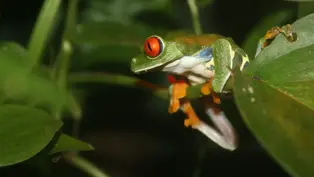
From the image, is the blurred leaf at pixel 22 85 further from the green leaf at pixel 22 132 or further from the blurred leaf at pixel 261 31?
the blurred leaf at pixel 261 31

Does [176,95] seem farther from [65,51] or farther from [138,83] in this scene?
[65,51]

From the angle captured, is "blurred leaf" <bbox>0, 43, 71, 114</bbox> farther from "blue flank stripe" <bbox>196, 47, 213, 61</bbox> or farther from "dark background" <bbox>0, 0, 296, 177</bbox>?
"dark background" <bbox>0, 0, 296, 177</bbox>

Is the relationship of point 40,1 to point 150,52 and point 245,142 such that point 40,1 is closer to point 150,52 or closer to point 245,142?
point 245,142

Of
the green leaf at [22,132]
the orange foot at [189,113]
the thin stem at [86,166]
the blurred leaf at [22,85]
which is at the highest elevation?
the blurred leaf at [22,85]

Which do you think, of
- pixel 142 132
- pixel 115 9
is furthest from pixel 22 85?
pixel 142 132

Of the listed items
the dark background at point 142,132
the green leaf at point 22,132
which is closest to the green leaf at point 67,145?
the green leaf at point 22,132

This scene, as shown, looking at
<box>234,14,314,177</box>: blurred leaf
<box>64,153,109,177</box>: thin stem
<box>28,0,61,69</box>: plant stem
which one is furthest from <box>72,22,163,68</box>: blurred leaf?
<box>234,14,314,177</box>: blurred leaf

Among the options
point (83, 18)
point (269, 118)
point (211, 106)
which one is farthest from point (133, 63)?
point (83, 18)

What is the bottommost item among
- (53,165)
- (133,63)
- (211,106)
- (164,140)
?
(164,140)
